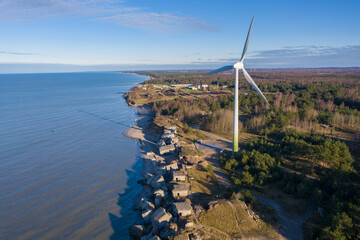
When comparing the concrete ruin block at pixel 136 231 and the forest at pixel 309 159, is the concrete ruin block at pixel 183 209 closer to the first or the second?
the concrete ruin block at pixel 136 231

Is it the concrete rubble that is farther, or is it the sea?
the sea

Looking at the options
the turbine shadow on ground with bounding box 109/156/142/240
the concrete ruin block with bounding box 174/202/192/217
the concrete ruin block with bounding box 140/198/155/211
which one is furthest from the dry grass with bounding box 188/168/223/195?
the turbine shadow on ground with bounding box 109/156/142/240

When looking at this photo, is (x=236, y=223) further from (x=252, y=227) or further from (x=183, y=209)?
(x=183, y=209)

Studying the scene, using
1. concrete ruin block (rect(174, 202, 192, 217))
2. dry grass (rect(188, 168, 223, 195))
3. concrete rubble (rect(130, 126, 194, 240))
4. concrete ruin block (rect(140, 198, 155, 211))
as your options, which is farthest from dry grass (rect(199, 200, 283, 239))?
concrete ruin block (rect(140, 198, 155, 211))

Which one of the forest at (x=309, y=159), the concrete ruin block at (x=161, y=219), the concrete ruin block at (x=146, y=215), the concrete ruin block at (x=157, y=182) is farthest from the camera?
the concrete ruin block at (x=157, y=182)

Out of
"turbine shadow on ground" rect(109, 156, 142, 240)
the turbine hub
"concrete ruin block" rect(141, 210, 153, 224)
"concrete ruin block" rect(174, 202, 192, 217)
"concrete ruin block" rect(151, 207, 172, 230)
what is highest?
the turbine hub

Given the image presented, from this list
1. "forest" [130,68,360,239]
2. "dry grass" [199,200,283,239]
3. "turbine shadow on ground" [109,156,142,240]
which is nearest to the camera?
"dry grass" [199,200,283,239]

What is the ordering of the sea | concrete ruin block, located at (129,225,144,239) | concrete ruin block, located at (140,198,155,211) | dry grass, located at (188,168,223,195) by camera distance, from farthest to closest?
dry grass, located at (188,168,223,195), concrete ruin block, located at (140,198,155,211), the sea, concrete ruin block, located at (129,225,144,239)

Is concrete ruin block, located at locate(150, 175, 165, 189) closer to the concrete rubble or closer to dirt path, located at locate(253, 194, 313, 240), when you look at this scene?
the concrete rubble

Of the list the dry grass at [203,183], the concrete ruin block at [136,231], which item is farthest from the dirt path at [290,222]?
the concrete ruin block at [136,231]

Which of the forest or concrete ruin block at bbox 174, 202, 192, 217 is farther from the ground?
the forest

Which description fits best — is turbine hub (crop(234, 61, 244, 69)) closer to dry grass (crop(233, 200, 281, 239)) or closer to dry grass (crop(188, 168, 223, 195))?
dry grass (crop(188, 168, 223, 195))
